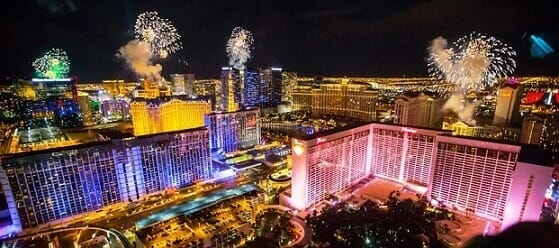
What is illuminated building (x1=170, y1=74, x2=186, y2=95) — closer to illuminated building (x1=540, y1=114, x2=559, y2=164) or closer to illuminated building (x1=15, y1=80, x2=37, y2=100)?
illuminated building (x1=15, y1=80, x2=37, y2=100)

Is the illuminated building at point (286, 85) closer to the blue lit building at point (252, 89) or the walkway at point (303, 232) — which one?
the blue lit building at point (252, 89)

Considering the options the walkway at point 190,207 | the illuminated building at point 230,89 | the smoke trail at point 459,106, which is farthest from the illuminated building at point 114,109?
the smoke trail at point 459,106

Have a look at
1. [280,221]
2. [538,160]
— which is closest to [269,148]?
[280,221]

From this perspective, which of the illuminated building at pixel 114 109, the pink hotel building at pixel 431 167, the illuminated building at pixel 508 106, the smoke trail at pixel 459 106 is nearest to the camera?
the pink hotel building at pixel 431 167

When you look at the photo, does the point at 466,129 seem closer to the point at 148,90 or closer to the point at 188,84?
the point at 148,90

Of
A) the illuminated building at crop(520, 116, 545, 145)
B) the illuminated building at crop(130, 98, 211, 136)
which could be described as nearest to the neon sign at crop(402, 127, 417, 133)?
the illuminated building at crop(520, 116, 545, 145)

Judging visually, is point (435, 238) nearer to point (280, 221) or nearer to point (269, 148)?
point (280, 221)
